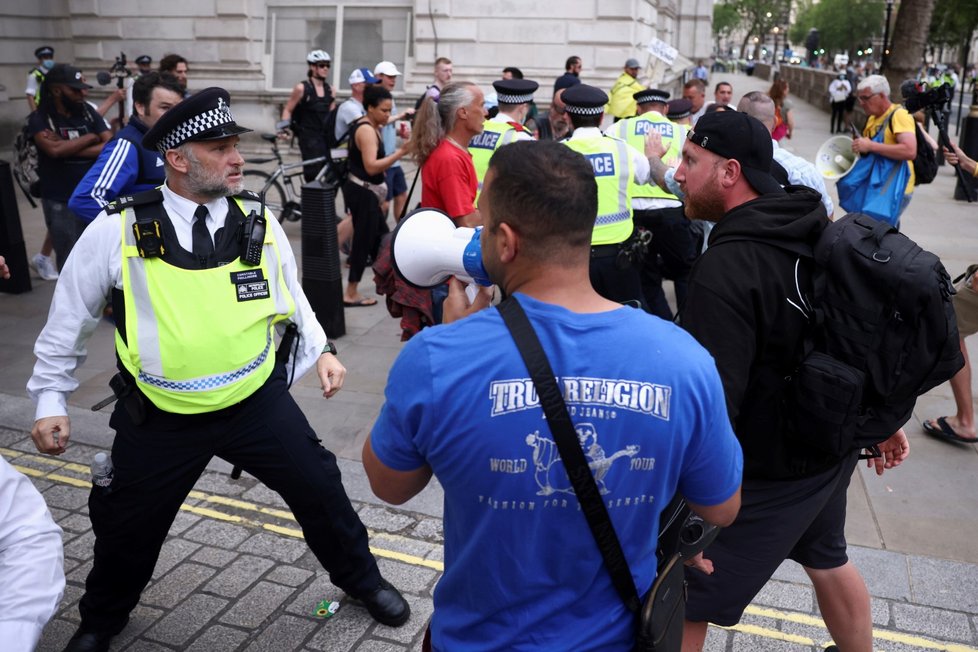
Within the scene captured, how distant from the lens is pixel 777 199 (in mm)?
2533

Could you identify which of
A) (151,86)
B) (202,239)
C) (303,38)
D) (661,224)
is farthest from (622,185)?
(303,38)

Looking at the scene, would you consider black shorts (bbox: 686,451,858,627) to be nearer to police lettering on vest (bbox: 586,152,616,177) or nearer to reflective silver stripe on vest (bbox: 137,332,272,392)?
reflective silver stripe on vest (bbox: 137,332,272,392)

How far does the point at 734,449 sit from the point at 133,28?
19.1 m

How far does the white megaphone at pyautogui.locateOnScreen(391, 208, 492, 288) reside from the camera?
234 cm

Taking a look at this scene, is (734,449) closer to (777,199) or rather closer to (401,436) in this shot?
(401,436)

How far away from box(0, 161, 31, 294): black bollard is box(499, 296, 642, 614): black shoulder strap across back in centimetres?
756

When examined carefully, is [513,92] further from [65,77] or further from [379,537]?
[379,537]

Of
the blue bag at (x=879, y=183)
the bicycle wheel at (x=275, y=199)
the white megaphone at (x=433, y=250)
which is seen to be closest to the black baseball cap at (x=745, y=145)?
the white megaphone at (x=433, y=250)

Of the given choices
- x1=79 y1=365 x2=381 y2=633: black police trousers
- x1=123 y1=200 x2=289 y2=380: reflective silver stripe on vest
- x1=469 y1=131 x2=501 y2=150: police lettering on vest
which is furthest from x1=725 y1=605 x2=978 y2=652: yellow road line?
x1=469 y1=131 x2=501 y2=150: police lettering on vest

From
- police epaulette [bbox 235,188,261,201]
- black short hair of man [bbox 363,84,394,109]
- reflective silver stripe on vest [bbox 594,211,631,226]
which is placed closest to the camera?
police epaulette [bbox 235,188,261,201]

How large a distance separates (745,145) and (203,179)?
70.7 inches

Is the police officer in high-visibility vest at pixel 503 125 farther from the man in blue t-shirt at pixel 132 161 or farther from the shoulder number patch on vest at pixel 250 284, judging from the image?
the shoulder number patch on vest at pixel 250 284

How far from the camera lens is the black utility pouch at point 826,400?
236 centimetres

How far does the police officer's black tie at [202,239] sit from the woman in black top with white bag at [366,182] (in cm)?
481
